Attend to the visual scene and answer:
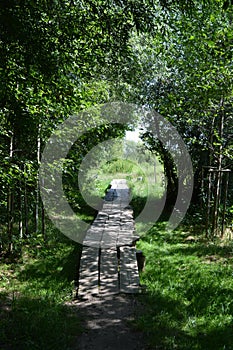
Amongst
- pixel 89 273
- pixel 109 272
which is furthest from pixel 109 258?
pixel 89 273

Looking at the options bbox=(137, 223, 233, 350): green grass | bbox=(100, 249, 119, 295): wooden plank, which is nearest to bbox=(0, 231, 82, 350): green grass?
bbox=(100, 249, 119, 295): wooden plank

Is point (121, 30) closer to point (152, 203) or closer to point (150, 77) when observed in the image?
point (150, 77)

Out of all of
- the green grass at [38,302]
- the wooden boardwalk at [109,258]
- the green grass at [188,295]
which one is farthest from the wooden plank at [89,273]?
the green grass at [188,295]

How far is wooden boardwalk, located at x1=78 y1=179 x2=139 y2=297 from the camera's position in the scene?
185 inches

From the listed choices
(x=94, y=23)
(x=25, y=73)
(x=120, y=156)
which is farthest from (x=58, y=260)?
(x=120, y=156)

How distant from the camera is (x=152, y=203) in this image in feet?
38.4

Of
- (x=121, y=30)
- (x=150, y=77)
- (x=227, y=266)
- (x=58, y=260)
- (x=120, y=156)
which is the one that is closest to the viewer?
(x=121, y=30)

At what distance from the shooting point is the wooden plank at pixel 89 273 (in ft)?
15.1

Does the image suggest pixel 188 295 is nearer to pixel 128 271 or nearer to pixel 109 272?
pixel 128 271

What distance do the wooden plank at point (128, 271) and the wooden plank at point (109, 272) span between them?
94 millimetres

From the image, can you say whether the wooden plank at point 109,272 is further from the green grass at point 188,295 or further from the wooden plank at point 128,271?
the green grass at point 188,295

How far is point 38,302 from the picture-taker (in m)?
4.21

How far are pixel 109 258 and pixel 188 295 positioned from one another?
5.11ft

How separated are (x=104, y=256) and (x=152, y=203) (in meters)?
6.15
